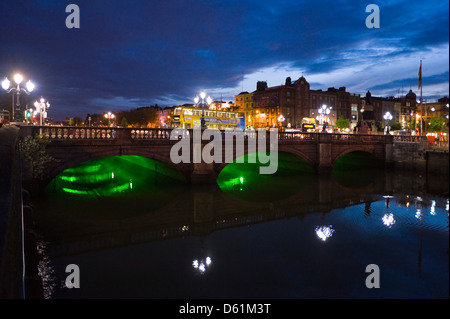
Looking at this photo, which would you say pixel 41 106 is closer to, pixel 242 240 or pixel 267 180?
pixel 267 180

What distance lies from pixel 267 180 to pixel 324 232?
58.2 ft

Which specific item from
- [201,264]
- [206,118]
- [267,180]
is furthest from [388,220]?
[206,118]

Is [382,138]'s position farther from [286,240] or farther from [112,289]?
[112,289]

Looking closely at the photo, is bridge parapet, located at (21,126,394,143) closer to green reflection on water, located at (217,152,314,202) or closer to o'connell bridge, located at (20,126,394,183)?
o'connell bridge, located at (20,126,394,183)

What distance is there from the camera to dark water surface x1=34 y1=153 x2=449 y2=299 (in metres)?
10.2

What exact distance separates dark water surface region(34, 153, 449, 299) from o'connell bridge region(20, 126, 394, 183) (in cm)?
236

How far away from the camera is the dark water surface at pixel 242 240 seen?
33.3 ft

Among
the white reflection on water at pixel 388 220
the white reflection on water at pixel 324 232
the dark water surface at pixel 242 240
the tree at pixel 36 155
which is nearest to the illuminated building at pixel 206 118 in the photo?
the dark water surface at pixel 242 240

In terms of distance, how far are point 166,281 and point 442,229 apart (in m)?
13.7

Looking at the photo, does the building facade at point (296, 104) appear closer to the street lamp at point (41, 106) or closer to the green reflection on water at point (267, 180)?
the green reflection on water at point (267, 180)

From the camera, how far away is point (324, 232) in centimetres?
1600
